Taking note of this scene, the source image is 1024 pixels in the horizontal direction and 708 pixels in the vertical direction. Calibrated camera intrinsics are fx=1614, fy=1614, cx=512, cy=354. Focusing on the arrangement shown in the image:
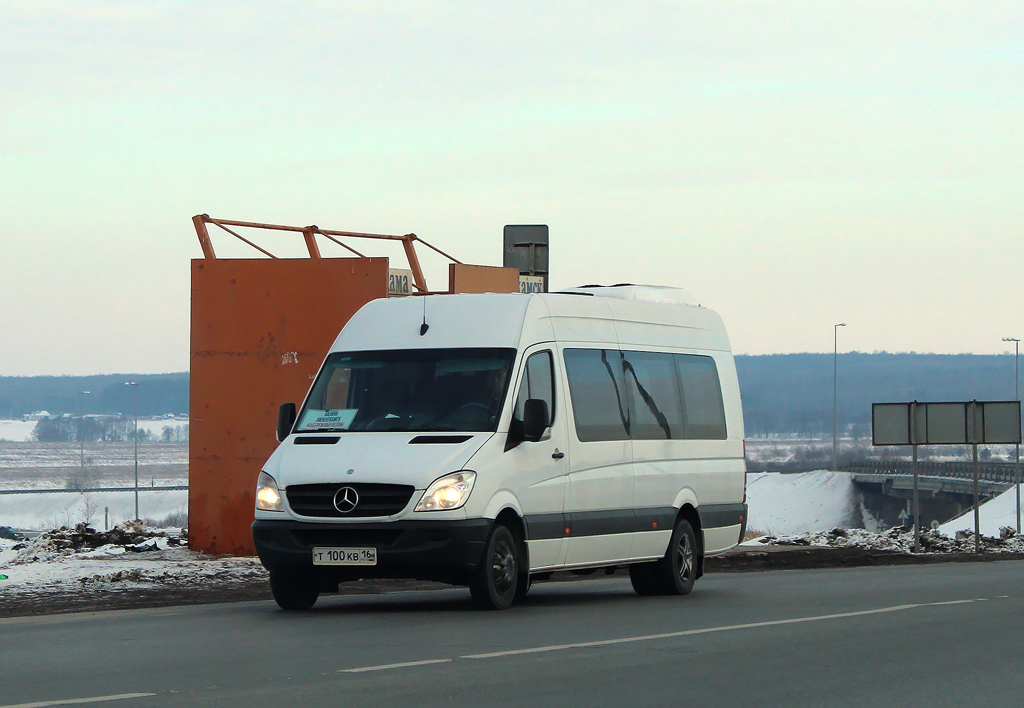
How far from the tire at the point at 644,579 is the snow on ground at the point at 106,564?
4.66 m

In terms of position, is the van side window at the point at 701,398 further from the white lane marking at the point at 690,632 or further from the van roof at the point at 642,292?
the white lane marking at the point at 690,632

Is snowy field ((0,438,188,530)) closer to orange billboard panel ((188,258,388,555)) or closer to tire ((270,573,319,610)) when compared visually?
orange billboard panel ((188,258,388,555))

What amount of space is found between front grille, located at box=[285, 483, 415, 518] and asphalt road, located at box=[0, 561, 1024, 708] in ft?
2.64

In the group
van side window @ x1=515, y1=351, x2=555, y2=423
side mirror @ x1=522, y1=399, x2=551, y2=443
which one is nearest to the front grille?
side mirror @ x1=522, y1=399, x2=551, y2=443

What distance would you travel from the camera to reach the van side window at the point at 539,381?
43.5ft

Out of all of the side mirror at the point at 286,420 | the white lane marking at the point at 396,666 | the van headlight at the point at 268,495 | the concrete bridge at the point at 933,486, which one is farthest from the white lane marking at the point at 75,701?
the concrete bridge at the point at 933,486

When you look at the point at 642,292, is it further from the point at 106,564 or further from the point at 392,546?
the point at 106,564

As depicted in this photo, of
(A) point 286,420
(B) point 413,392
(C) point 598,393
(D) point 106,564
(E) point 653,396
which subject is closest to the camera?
(B) point 413,392

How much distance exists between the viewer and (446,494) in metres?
12.2

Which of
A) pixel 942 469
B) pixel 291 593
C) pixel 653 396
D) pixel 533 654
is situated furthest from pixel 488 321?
pixel 942 469

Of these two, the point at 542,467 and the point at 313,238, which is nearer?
the point at 542,467

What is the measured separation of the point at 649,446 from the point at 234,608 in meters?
4.12

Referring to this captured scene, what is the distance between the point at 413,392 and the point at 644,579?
11.9 feet

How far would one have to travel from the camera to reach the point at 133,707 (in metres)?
7.32
